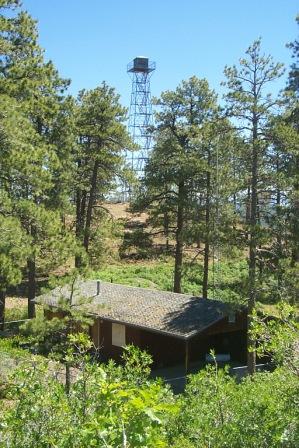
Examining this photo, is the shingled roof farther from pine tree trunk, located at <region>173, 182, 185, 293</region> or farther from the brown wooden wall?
pine tree trunk, located at <region>173, 182, 185, 293</region>

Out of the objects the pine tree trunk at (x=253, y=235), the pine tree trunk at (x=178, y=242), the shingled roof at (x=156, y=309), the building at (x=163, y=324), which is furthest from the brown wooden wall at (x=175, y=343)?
the pine tree trunk at (x=178, y=242)

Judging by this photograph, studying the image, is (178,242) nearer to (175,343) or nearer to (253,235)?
(175,343)

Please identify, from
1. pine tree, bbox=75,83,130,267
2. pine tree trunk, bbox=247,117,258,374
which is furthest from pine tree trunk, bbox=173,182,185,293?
pine tree trunk, bbox=247,117,258,374

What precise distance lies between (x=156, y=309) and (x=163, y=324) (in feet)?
5.84

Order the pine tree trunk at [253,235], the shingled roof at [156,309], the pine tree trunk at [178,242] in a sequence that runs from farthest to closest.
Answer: the pine tree trunk at [178,242]
the shingled roof at [156,309]
the pine tree trunk at [253,235]

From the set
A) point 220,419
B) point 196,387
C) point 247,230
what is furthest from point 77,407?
point 247,230

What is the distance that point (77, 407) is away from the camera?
6.05 meters

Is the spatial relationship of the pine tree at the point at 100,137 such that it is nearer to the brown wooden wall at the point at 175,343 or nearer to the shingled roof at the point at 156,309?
the shingled roof at the point at 156,309

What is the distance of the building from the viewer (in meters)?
21.1

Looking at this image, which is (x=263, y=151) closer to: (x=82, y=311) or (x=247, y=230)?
(x=247, y=230)

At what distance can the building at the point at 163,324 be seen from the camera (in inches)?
829

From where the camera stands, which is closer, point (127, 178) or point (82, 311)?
point (82, 311)

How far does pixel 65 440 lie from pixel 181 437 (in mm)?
2113

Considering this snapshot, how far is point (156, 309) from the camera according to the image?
22.5 meters
